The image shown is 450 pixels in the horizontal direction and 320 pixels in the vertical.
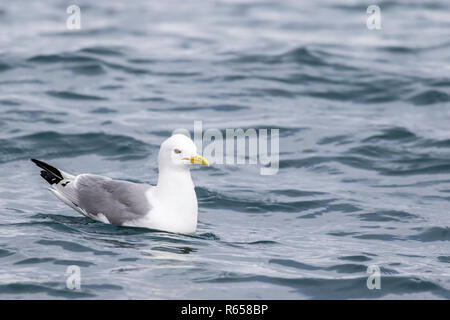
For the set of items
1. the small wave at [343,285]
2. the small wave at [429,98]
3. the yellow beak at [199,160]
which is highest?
the small wave at [429,98]

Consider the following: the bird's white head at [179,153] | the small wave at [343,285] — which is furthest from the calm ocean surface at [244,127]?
the bird's white head at [179,153]

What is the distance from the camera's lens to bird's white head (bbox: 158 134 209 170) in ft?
32.3

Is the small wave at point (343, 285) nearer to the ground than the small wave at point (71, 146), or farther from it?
nearer to the ground

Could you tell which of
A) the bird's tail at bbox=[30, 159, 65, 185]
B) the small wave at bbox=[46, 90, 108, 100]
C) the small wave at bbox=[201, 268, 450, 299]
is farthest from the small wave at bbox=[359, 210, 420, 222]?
the small wave at bbox=[46, 90, 108, 100]

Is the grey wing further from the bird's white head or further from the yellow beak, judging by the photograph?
the yellow beak

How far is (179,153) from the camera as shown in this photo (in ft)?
32.6

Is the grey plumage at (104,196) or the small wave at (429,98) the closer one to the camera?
the grey plumage at (104,196)

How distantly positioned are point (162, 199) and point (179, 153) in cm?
55

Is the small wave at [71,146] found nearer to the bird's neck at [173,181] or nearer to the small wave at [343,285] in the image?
the bird's neck at [173,181]

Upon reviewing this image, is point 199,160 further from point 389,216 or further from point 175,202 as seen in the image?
point 389,216

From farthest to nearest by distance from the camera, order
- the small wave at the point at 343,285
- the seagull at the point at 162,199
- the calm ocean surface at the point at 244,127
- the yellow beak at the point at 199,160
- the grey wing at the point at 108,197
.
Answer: the grey wing at the point at 108,197 → the seagull at the point at 162,199 → the yellow beak at the point at 199,160 → the calm ocean surface at the point at 244,127 → the small wave at the point at 343,285

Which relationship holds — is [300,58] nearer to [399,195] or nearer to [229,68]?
[229,68]

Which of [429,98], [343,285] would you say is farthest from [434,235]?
[429,98]

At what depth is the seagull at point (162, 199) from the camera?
9914mm
